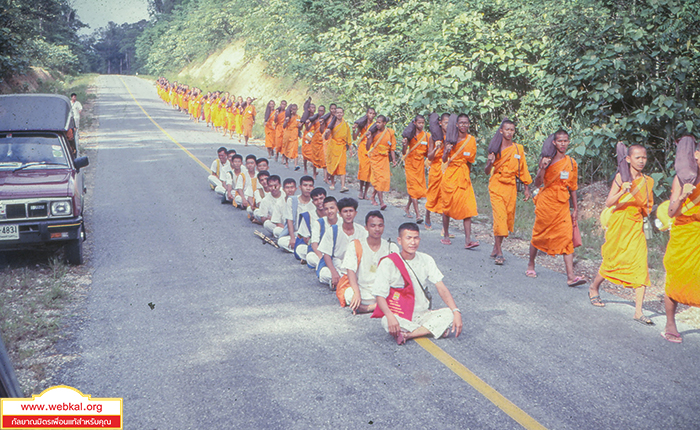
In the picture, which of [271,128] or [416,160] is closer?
[416,160]

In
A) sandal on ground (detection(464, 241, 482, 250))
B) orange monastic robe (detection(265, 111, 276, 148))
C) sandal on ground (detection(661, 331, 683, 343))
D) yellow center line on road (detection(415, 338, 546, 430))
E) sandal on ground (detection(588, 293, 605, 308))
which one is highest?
orange monastic robe (detection(265, 111, 276, 148))

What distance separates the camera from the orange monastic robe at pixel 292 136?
1792 cm

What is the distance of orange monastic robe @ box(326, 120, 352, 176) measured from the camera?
47.1ft

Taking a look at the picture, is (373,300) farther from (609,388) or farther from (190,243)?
(190,243)

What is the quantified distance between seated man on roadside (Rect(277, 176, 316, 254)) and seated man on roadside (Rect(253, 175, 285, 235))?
38 centimetres

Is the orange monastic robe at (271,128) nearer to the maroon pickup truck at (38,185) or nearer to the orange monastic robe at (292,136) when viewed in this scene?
the orange monastic robe at (292,136)

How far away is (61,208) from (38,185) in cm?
50

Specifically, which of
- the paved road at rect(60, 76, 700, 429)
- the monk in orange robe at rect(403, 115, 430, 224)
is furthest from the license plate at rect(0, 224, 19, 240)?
the monk in orange robe at rect(403, 115, 430, 224)

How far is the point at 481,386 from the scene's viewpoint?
4391mm

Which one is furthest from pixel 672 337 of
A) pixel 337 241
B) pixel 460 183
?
pixel 460 183

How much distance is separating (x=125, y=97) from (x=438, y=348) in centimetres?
5139

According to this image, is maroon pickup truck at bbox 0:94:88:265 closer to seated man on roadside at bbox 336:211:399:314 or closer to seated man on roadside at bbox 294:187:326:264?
seated man on roadside at bbox 294:187:326:264

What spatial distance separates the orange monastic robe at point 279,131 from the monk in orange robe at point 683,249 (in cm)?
1454

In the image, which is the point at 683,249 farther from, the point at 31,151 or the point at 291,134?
the point at 291,134
